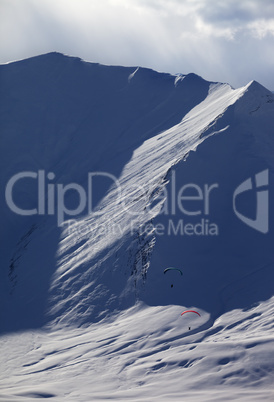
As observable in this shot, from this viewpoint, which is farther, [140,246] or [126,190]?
[126,190]

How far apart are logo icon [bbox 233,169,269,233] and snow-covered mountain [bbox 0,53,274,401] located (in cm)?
16

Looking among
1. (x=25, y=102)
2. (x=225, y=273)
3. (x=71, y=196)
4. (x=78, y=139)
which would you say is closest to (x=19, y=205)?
(x=71, y=196)

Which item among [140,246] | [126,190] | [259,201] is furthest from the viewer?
[126,190]

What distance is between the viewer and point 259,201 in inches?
2462

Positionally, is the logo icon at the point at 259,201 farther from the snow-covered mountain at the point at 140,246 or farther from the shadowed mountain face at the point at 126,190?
the shadowed mountain face at the point at 126,190

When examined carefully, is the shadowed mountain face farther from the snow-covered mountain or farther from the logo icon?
the logo icon

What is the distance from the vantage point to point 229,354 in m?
43.5

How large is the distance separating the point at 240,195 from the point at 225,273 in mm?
11033

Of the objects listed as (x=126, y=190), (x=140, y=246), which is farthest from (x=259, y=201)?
(x=126, y=190)

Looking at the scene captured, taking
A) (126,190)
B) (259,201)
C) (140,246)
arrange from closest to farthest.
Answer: (140,246)
(259,201)
(126,190)

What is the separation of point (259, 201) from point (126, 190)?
68.1 feet

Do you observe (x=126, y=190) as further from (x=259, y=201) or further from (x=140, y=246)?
(x=259, y=201)

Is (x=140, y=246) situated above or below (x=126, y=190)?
below

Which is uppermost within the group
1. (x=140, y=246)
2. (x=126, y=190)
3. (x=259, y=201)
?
(x=126, y=190)
